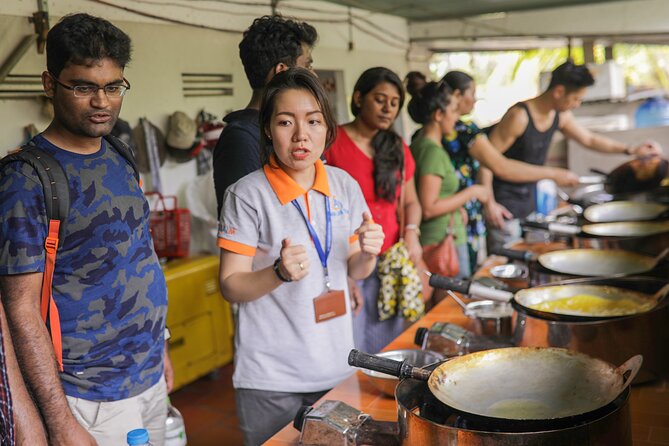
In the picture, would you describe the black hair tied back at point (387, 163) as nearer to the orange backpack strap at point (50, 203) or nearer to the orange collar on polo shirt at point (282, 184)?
the orange collar on polo shirt at point (282, 184)

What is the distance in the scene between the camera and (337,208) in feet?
5.60

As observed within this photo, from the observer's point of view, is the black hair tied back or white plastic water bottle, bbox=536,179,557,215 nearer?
the black hair tied back

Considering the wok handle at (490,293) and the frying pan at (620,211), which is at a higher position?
the frying pan at (620,211)

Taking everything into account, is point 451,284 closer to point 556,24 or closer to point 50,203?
point 50,203

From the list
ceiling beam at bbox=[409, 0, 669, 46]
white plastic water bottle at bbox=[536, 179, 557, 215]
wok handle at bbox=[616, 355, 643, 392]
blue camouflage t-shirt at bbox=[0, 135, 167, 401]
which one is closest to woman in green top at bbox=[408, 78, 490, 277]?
white plastic water bottle at bbox=[536, 179, 557, 215]

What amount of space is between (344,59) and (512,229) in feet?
4.44

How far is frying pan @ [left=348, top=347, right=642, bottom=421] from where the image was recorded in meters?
1.10

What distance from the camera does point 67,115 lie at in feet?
4.78

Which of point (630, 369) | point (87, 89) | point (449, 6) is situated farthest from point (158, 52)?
point (449, 6)

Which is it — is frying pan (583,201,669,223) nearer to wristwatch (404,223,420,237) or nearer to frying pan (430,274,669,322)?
wristwatch (404,223,420,237)

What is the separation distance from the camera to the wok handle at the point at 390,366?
110 centimetres

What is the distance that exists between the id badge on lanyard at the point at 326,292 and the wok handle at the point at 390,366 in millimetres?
→ 494

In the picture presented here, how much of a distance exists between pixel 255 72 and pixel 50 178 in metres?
0.65

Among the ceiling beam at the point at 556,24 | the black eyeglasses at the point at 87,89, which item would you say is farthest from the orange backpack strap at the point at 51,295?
the ceiling beam at the point at 556,24
